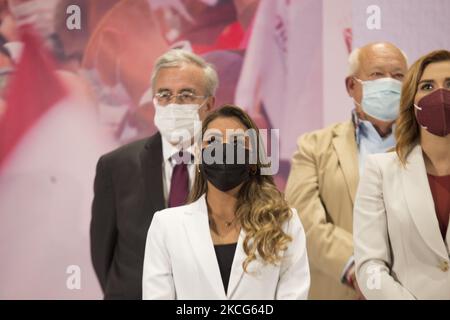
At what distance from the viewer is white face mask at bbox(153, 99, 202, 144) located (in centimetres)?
Result: 428

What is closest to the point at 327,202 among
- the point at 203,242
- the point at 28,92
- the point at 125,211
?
the point at 125,211

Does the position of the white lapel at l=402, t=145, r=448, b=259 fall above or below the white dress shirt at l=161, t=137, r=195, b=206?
below

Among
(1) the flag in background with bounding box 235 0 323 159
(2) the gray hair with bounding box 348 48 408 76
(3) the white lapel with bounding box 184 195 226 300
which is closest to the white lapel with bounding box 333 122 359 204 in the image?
(2) the gray hair with bounding box 348 48 408 76

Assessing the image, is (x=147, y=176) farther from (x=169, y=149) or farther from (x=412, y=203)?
(x=412, y=203)

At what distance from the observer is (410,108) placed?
11.5ft

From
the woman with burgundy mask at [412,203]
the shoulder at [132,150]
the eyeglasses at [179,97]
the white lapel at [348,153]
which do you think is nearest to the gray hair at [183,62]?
the eyeglasses at [179,97]

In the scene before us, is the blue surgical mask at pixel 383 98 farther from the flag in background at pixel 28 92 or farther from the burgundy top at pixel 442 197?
the flag in background at pixel 28 92

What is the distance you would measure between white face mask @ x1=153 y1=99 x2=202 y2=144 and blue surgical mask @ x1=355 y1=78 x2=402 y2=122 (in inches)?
34.5

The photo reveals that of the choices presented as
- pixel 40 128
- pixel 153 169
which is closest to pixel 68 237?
pixel 40 128

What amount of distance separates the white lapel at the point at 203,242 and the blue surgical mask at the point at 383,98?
1323 mm

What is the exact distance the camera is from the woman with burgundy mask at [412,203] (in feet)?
10.9

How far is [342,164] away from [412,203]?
95 cm

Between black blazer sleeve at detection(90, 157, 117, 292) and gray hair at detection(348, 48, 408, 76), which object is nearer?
black blazer sleeve at detection(90, 157, 117, 292)

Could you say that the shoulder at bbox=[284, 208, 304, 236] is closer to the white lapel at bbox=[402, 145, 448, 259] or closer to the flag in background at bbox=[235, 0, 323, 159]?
the white lapel at bbox=[402, 145, 448, 259]
